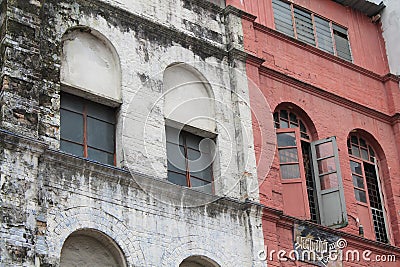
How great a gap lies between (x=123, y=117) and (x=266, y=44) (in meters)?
4.52

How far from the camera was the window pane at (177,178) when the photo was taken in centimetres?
1388

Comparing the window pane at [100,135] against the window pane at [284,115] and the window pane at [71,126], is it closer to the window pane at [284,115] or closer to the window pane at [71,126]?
the window pane at [71,126]

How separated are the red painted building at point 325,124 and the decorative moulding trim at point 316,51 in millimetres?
22

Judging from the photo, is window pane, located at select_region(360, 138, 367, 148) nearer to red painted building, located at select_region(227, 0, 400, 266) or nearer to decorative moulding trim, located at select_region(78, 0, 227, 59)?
red painted building, located at select_region(227, 0, 400, 266)

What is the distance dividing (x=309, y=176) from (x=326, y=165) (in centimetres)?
43

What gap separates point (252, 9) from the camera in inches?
674

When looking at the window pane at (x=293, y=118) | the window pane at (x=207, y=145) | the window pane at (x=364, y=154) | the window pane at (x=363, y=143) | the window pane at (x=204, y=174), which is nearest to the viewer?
the window pane at (x=204, y=174)

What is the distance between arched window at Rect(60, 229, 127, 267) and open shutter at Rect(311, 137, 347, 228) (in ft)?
15.6

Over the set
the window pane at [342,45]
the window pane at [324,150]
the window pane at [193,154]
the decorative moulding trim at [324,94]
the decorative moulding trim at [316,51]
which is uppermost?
the window pane at [342,45]

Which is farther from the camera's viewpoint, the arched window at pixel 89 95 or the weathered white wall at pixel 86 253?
the arched window at pixel 89 95

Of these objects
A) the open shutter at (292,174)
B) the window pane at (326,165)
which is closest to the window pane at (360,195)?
the window pane at (326,165)

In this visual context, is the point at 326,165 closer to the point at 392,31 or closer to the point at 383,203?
the point at 383,203

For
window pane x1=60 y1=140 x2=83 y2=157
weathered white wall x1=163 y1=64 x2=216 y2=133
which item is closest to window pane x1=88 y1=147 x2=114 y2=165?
window pane x1=60 y1=140 x2=83 y2=157

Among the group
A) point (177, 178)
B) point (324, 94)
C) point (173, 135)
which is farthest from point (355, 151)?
point (177, 178)
